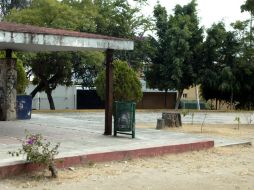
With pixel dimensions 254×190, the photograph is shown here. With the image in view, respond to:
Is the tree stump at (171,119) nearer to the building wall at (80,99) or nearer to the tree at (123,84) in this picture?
the tree at (123,84)

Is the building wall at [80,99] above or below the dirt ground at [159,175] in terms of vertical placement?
above

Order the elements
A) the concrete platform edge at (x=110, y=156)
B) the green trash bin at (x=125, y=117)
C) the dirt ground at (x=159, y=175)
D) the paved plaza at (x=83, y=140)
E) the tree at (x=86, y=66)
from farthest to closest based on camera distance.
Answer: the tree at (x=86, y=66), the green trash bin at (x=125, y=117), the paved plaza at (x=83, y=140), the concrete platform edge at (x=110, y=156), the dirt ground at (x=159, y=175)

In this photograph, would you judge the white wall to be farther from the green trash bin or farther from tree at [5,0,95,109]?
the green trash bin

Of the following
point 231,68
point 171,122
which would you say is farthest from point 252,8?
point 231,68

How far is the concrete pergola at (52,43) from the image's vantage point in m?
12.6

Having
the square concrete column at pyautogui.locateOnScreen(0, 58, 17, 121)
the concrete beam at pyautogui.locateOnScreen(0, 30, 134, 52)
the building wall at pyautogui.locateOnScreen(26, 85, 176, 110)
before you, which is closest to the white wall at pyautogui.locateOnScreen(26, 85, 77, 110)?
the building wall at pyautogui.locateOnScreen(26, 85, 176, 110)

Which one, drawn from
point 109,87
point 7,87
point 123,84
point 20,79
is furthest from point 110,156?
point 123,84

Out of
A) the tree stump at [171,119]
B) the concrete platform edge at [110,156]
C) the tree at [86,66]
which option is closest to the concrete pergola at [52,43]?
the concrete platform edge at [110,156]

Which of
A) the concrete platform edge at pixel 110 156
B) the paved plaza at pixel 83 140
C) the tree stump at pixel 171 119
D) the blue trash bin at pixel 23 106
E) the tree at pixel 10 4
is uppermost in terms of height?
the tree at pixel 10 4

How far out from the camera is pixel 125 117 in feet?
48.3

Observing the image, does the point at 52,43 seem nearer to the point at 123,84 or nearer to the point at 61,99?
the point at 123,84

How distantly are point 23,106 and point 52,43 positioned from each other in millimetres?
7870

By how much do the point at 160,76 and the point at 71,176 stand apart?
2911cm

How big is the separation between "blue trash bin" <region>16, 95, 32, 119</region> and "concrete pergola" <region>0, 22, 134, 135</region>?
1.30 meters
